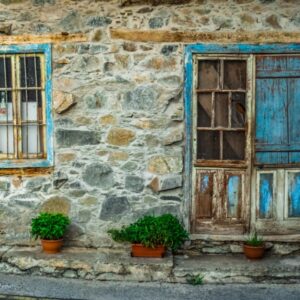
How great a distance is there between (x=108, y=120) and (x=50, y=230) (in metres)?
1.53

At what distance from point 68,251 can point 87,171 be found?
1.02 m

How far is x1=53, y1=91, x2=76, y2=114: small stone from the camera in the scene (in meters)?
6.28

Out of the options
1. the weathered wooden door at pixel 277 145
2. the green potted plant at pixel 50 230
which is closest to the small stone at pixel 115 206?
the green potted plant at pixel 50 230

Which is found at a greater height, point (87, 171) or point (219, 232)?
point (87, 171)

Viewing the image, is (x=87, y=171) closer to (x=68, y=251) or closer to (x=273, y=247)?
(x=68, y=251)

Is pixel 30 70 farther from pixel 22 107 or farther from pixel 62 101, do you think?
pixel 62 101

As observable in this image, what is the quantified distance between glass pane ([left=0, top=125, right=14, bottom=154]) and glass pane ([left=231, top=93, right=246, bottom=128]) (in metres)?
2.86

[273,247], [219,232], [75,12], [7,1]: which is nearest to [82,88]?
[75,12]

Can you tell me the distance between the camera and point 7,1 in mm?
6340

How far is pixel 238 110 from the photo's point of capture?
6254 millimetres

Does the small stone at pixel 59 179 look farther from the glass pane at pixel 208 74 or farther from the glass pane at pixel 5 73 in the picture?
the glass pane at pixel 208 74

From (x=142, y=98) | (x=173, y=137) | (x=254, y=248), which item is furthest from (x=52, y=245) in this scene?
(x=254, y=248)

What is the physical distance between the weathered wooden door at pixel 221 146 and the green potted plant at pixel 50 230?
1664 mm

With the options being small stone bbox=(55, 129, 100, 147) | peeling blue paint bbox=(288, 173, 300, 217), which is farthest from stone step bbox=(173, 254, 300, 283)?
small stone bbox=(55, 129, 100, 147)
